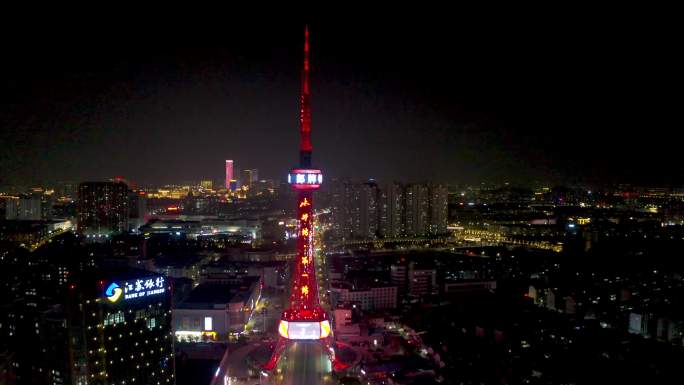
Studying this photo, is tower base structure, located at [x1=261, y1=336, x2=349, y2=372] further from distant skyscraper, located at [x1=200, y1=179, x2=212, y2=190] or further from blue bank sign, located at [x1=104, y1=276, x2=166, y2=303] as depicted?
distant skyscraper, located at [x1=200, y1=179, x2=212, y2=190]

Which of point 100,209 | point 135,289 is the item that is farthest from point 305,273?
point 100,209

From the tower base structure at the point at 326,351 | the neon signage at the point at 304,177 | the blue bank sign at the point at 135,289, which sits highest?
the neon signage at the point at 304,177

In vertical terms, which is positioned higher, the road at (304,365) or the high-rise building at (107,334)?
the high-rise building at (107,334)

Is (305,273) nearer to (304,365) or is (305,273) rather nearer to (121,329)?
(304,365)

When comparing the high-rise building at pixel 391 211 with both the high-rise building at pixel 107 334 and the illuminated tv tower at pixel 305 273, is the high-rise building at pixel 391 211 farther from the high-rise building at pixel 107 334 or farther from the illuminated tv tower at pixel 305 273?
the high-rise building at pixel 107 334

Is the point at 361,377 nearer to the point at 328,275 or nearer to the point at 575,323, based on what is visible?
the point at 575,323

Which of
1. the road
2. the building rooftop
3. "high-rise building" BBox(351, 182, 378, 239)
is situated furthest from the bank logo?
"high-rise building" BBox(351, 182, 378, 239)

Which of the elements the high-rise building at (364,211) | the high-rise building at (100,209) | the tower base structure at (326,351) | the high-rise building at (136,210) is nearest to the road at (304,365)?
the tower base structure at (326,351)
